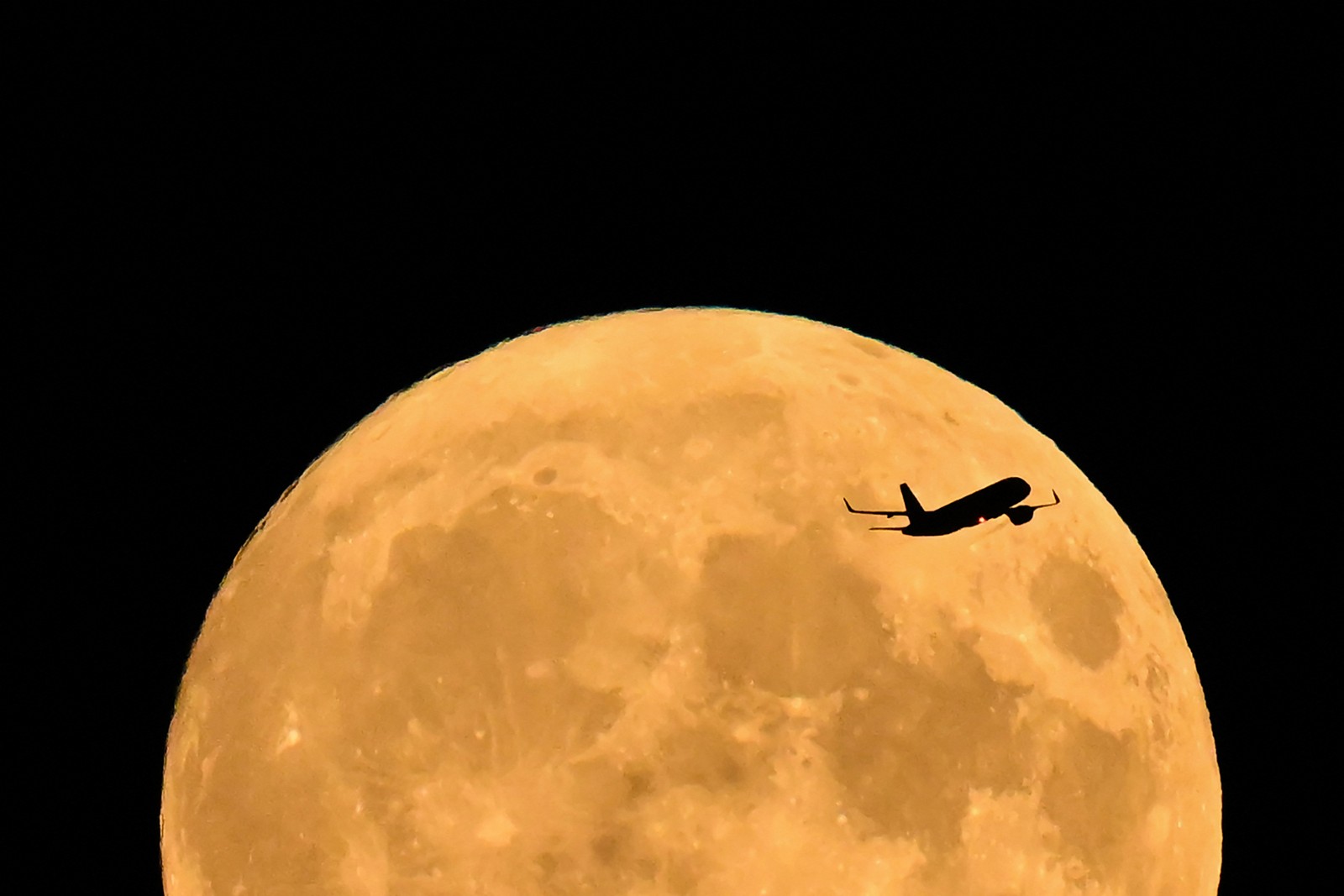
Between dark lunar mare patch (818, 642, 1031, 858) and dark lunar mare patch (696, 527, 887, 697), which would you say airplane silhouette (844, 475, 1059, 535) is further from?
dark lunar mare patch (818, 642, 1031, 858)

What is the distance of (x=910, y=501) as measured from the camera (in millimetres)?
5816

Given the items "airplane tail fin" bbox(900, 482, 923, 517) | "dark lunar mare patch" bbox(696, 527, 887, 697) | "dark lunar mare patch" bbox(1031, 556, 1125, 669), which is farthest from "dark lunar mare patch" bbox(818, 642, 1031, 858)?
"airplane tail fin" bbox(900, 482, 923, 517)

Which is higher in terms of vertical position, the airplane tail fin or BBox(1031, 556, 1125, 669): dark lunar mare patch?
the airplane tail fin

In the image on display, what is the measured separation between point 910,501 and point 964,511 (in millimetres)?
268

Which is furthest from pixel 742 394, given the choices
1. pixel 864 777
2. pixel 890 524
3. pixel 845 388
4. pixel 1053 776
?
pixel 1053 776

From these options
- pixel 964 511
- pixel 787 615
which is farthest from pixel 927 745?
pixel 964 511

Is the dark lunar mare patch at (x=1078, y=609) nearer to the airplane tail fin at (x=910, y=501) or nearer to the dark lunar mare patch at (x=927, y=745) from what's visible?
the dark lunar mare patch at (x=927, y=745)

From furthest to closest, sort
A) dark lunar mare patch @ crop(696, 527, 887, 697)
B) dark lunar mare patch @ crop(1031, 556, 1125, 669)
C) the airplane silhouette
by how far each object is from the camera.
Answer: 1. dark lunar mare patch @ crop(1031, 556, 1125, 669)
2. the airplane silhouette
3. dark lunar mare patch @ crop(696, 527, 887, 697)

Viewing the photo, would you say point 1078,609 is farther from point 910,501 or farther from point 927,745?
point 927,745

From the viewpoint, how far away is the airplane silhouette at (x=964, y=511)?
5.76 metres

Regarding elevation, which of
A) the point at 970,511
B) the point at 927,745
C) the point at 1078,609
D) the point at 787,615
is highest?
the point at 970,511

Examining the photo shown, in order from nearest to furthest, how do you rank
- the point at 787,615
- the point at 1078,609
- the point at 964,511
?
the point at 787,615, the point at 964,511, the point at 1078,609

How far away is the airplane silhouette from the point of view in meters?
5.76

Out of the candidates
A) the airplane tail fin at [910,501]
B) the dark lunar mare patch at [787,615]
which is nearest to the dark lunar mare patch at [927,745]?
the dark lunar mare patch at [787,615]
